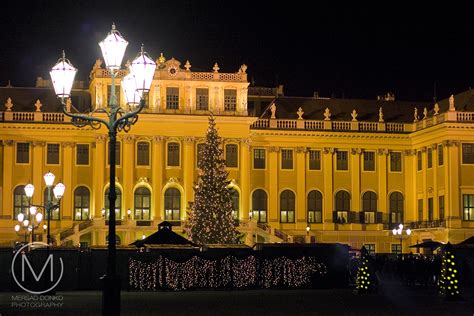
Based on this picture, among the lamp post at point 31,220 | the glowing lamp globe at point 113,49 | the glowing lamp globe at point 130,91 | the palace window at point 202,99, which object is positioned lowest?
the lamp post at point 31,220

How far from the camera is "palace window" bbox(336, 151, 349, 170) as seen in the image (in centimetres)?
8306

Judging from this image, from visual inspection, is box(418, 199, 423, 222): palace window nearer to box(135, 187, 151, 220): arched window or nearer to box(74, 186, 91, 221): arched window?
box(135, 187, 151, 220): arched window

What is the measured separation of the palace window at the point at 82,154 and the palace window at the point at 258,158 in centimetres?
1150

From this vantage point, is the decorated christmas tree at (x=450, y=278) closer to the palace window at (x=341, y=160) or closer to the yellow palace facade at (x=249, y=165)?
the yellow palace facade at (x=249, y=165)

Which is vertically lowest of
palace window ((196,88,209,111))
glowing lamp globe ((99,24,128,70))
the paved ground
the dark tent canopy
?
the paved ground

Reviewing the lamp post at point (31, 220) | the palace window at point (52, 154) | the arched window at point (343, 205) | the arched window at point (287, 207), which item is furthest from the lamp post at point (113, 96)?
the arched window at point (343, 205)

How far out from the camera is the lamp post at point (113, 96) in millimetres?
20203

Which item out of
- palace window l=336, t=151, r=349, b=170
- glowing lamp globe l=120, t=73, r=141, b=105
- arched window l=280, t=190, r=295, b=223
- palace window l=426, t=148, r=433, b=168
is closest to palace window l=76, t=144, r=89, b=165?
arched window l=280, t=190, r=295, b=223

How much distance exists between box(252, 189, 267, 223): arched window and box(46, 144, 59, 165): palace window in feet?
45.0

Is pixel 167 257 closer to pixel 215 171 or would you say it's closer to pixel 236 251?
pixel 236 251

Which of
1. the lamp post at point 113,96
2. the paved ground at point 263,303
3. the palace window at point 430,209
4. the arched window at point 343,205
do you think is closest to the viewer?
the lamp post at point 113,96

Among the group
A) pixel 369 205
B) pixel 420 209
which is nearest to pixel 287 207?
pixel 369 205

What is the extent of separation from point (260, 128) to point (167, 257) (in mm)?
36897

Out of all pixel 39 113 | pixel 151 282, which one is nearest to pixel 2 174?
pixel 39 113
